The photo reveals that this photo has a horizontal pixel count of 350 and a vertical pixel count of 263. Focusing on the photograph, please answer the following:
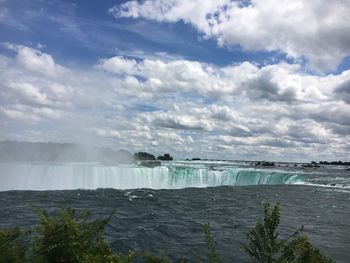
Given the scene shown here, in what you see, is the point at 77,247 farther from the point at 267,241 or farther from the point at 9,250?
the point at 267,241

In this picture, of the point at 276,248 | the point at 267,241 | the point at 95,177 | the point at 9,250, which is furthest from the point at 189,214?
the point at 9,250

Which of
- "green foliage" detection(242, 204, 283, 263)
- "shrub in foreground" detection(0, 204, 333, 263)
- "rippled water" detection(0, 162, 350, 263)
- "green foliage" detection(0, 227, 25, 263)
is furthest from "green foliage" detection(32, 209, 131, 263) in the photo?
"rippled water" detection(0, 162, 350, 263)

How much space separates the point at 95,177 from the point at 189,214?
66.5ft

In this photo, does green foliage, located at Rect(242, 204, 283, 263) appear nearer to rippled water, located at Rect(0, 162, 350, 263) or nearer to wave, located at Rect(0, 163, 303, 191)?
rippled water, located at Rect(0, 162, 350, 263)

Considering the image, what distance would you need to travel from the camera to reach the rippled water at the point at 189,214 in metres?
20.8

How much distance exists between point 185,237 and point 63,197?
59.5ft

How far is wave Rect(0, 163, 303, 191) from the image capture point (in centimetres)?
4572

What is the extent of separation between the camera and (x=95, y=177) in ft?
156

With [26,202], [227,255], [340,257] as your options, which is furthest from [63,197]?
[340,257]

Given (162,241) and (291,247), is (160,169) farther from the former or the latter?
(291,247)

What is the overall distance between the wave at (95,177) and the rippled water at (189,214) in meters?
0.37

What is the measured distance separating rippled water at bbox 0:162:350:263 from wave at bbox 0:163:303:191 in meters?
0.37

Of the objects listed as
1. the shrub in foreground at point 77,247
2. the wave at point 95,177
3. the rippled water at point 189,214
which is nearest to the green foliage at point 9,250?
the shrub in foreground at point 77,247

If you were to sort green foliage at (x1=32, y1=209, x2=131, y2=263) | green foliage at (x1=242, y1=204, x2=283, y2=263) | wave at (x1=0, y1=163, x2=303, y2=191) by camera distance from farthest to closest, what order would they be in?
wave at (x1=0, y1=163, x2=303, y2=191)
green foliage at (x1=242, y1=204, x2=283, y2=263)
green foliage at (x1=32, y1=209, x2=131, y2=263)
